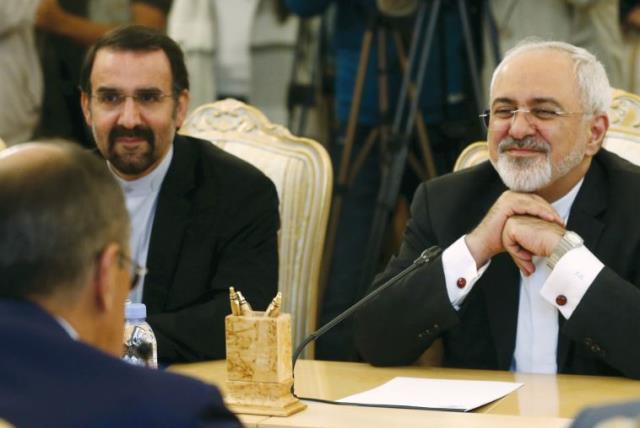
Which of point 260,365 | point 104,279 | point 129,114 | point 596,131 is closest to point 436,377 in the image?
point 260,365

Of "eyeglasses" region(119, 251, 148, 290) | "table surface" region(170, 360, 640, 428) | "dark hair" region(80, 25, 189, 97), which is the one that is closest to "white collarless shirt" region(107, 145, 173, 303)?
"dark hair" region(80, 25, 189, 97)

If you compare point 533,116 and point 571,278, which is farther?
point 533,116

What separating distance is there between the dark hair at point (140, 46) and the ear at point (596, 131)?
1.20m

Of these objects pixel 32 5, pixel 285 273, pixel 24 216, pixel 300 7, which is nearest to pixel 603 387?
pixel 285 273

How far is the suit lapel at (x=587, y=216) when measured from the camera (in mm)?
3061

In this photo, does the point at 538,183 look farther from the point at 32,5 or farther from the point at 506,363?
the point at 32,5

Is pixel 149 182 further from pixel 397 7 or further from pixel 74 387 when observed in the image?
pixel 74 387

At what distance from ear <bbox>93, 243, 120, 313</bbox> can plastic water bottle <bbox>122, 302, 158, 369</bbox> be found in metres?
1.02

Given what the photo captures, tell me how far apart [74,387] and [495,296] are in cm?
190

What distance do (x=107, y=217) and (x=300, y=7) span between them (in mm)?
3430

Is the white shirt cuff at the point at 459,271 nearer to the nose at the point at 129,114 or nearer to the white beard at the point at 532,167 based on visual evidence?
the white beard at the point at 532,167

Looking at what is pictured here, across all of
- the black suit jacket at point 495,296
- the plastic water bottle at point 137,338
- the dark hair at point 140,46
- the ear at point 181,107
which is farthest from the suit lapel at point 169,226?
the plastic water bottle at point 137,338

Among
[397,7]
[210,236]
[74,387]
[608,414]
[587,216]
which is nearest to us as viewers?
[608,414]

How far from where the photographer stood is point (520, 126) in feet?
10.5
